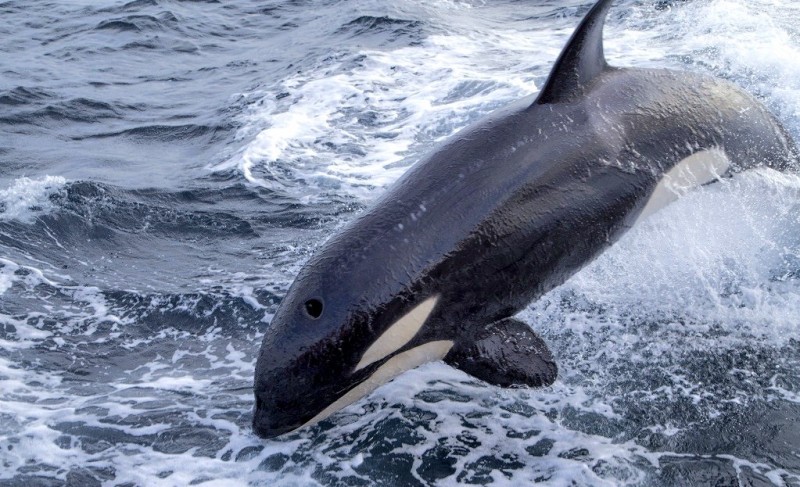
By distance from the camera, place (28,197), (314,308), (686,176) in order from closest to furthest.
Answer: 1. (314,308)
2. (686,176)
3. (28,197)

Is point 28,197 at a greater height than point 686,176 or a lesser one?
lesser

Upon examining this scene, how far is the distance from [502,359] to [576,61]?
268cm

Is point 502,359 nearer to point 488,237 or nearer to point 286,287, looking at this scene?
point 488,237

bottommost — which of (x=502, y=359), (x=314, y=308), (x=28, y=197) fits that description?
(x=502, y=359)

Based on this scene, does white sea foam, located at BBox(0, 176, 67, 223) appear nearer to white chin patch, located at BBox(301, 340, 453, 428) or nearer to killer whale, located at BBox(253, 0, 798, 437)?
killer whale, located at BBox(253, 0, 798, 437)

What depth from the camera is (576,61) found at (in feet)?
24.3

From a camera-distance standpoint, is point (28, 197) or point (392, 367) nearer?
point (392, 367)

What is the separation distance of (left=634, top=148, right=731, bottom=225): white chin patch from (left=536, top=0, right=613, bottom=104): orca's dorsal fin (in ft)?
3.89

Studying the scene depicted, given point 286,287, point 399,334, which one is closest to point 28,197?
point 286,287

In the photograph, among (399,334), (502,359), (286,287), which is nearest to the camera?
(399,334)

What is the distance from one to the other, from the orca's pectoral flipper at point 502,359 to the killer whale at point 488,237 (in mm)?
11

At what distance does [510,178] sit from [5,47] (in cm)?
2157

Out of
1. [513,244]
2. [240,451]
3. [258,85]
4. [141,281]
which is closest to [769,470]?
[513,244]

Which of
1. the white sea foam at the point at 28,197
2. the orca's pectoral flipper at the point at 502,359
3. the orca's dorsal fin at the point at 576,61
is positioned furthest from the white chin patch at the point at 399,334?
the white sea foam at the point at 28,197
